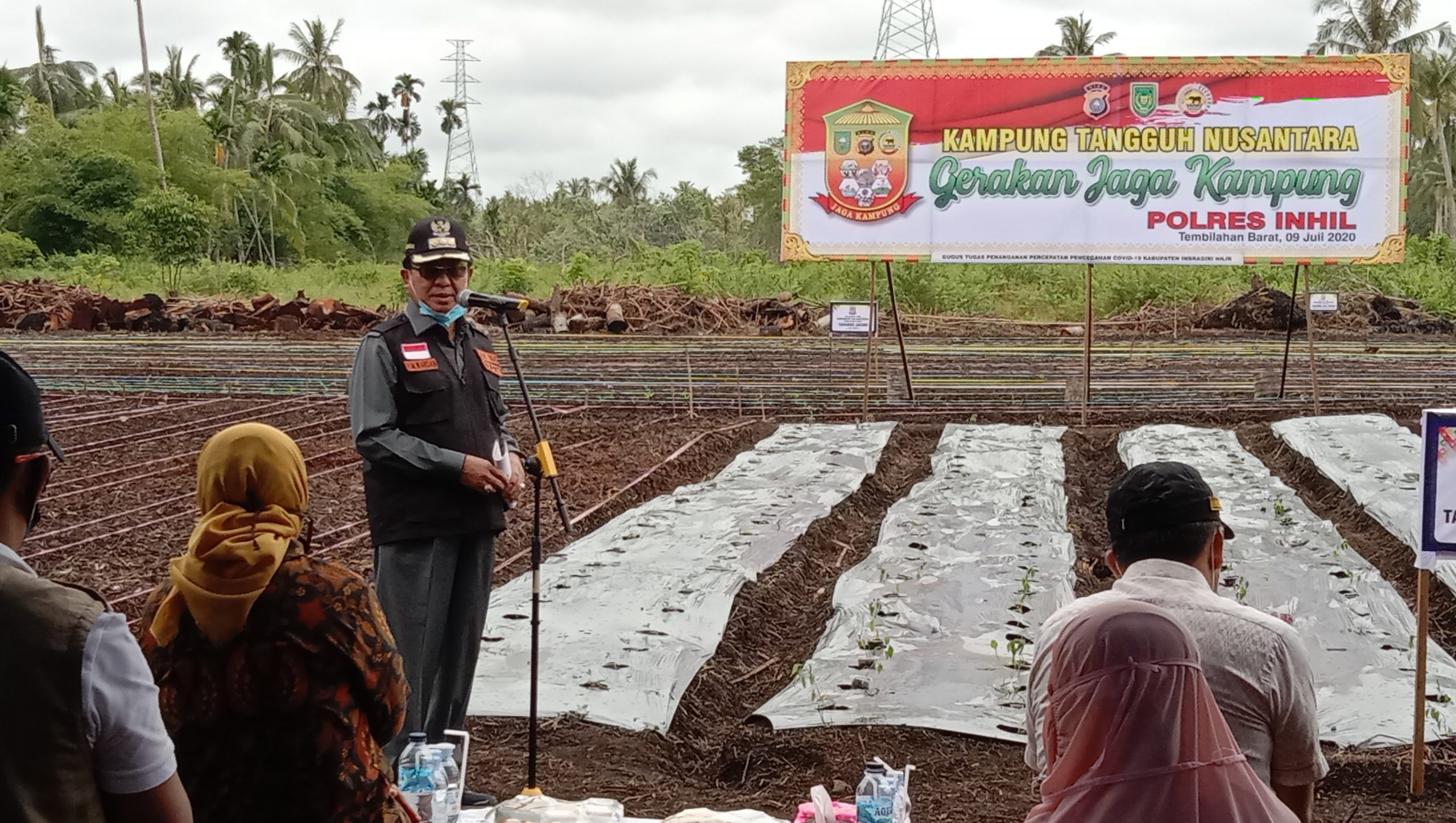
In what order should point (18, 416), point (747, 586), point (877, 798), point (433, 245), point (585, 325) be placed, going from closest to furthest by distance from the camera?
point (18, 416)
point (877, 798)
point (433, 245)
point (747, 586)
point (585, 325)

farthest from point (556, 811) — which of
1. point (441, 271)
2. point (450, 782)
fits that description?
point (441, 271)

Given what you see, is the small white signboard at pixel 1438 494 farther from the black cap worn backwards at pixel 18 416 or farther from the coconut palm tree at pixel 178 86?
the coconut palm tree at pixel 178 86

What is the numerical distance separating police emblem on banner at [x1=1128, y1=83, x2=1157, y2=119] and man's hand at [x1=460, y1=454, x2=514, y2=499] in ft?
27.1

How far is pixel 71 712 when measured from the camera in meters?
1.59

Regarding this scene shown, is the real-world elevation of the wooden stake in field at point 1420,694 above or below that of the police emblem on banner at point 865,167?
below

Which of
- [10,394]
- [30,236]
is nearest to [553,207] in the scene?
[30,236]

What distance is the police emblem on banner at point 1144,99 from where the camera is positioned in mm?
10805

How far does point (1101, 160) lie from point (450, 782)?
8692 millimetres

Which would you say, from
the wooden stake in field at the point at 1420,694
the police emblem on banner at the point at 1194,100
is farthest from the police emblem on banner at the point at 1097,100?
the wooden stake in field at the point at 1420,694

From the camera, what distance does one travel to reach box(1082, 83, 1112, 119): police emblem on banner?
10844 millimetres

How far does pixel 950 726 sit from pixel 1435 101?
138ft

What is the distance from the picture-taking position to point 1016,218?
36.0 ft

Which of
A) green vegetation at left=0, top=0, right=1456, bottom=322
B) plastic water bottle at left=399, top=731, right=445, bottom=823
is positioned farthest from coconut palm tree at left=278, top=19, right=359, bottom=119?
plastic water bottle at left=399, top=731, right=445, bottom=823

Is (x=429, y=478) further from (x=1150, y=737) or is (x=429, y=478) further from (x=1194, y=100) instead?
(x=1194, y=100)
